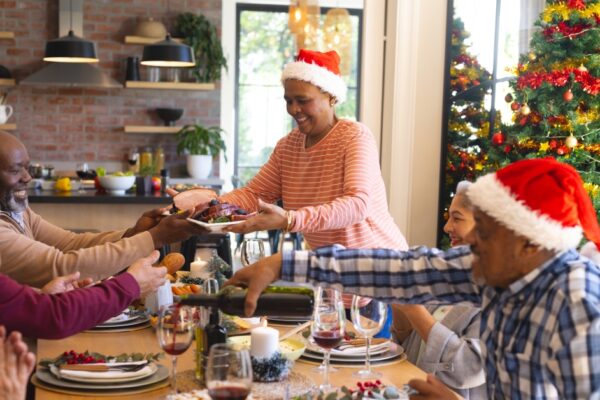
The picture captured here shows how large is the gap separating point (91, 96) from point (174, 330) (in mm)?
6603

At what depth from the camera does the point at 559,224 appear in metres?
1.50

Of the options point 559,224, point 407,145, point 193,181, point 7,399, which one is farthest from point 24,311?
point 193,181

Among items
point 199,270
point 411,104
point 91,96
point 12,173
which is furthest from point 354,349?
point 91,96

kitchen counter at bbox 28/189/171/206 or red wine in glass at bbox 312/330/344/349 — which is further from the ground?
red wine in glass at bbox 312/330/344/349

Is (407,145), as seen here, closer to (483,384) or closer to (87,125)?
(483,384)

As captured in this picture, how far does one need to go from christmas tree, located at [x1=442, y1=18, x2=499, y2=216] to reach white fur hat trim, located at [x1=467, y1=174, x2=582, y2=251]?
332 cm

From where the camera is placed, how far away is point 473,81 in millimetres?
4910

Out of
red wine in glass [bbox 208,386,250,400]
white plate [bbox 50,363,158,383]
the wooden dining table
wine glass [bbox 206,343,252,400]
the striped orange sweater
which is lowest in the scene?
the wooden dining table

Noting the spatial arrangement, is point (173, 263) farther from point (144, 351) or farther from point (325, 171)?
point (144, 351)

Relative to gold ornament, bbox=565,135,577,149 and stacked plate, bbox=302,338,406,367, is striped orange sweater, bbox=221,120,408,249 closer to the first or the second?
stacked plate, bbox=302,338,406,367

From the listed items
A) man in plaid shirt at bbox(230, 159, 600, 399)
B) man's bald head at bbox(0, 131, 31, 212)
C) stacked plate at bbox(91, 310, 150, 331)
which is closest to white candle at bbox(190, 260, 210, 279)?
stacked plate at bbox(91, 310, 150, 331)

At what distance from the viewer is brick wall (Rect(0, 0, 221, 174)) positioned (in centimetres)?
788

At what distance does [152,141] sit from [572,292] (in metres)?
7.09

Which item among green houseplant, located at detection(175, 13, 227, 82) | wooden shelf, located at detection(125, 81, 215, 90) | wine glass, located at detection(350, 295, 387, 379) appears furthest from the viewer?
green houseplant, located at detection(175, 13, 227, 82)
